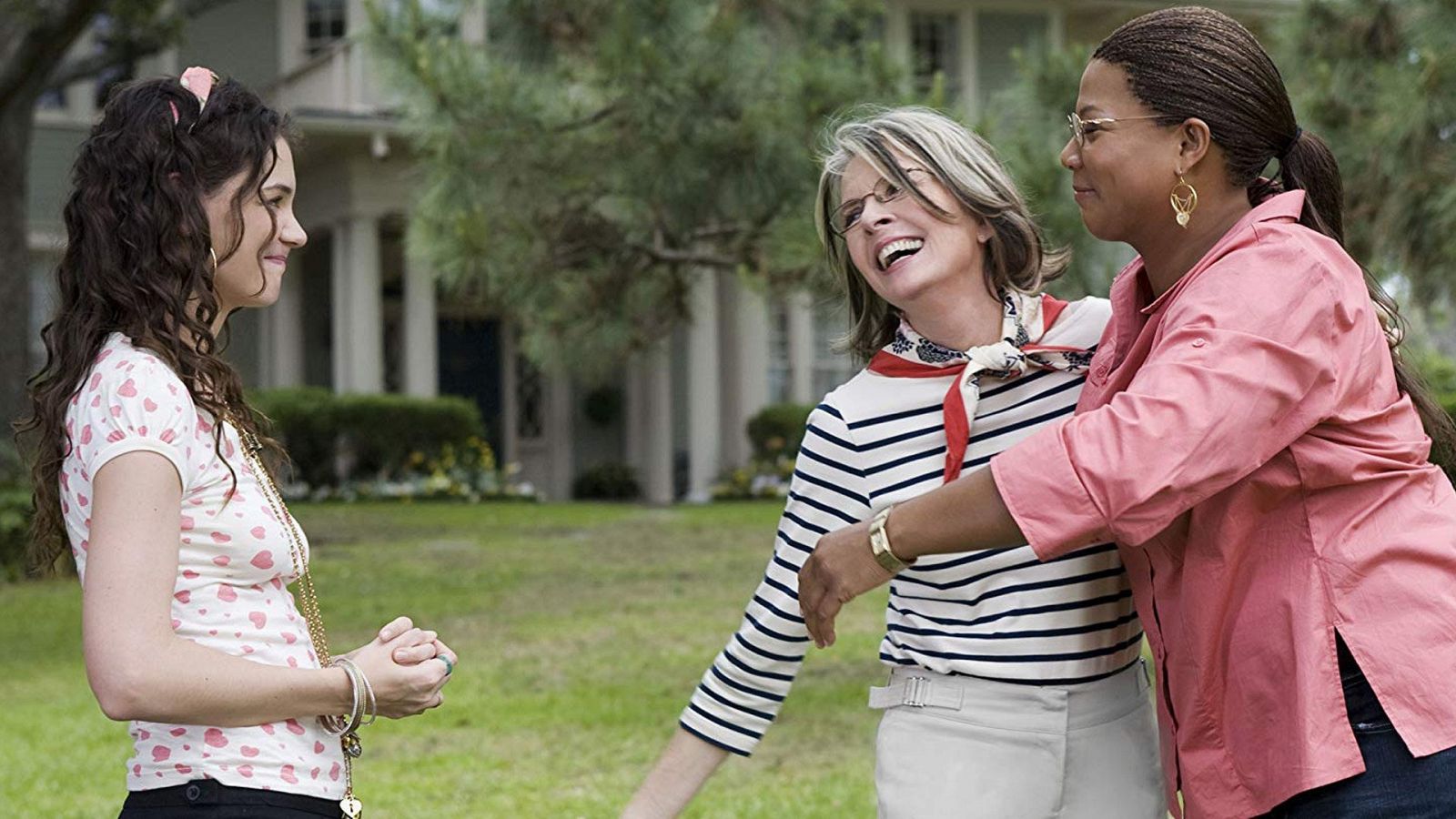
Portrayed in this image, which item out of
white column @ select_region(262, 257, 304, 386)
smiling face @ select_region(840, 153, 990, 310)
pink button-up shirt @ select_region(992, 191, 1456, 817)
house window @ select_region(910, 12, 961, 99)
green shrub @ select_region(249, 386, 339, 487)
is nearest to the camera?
pink button-up shirt @ select_region(992, 191, 1456, 817)

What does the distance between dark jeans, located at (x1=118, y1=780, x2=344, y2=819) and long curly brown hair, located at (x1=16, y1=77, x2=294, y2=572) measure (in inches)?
15.5

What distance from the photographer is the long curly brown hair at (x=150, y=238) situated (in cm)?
201

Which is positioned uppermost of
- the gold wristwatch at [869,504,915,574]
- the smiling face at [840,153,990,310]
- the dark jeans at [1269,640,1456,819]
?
the smiling face at [840,153,990,310]

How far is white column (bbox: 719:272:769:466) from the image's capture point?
18.5 metres

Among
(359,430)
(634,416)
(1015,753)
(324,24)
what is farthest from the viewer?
(634,416)

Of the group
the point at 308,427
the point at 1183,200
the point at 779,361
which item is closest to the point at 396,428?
the point at 308,427

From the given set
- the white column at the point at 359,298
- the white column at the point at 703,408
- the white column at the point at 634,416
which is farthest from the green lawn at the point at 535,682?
the white column at the point at 634,416

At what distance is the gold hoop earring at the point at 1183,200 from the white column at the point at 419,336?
15.6 m

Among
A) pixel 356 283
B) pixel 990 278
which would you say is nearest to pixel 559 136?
pixel 990 278

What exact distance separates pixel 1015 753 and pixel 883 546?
0.40m

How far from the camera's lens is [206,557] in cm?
201

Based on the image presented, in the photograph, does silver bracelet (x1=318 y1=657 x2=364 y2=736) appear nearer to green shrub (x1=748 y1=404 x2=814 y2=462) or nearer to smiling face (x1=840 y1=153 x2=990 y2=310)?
smiling face (x1=840 y1=153 x2=990 y2=310)

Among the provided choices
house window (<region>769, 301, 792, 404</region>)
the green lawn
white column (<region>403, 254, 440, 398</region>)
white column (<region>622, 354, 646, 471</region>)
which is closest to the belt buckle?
the green lawn

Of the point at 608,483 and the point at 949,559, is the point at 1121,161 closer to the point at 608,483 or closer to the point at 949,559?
the point at 949,559
